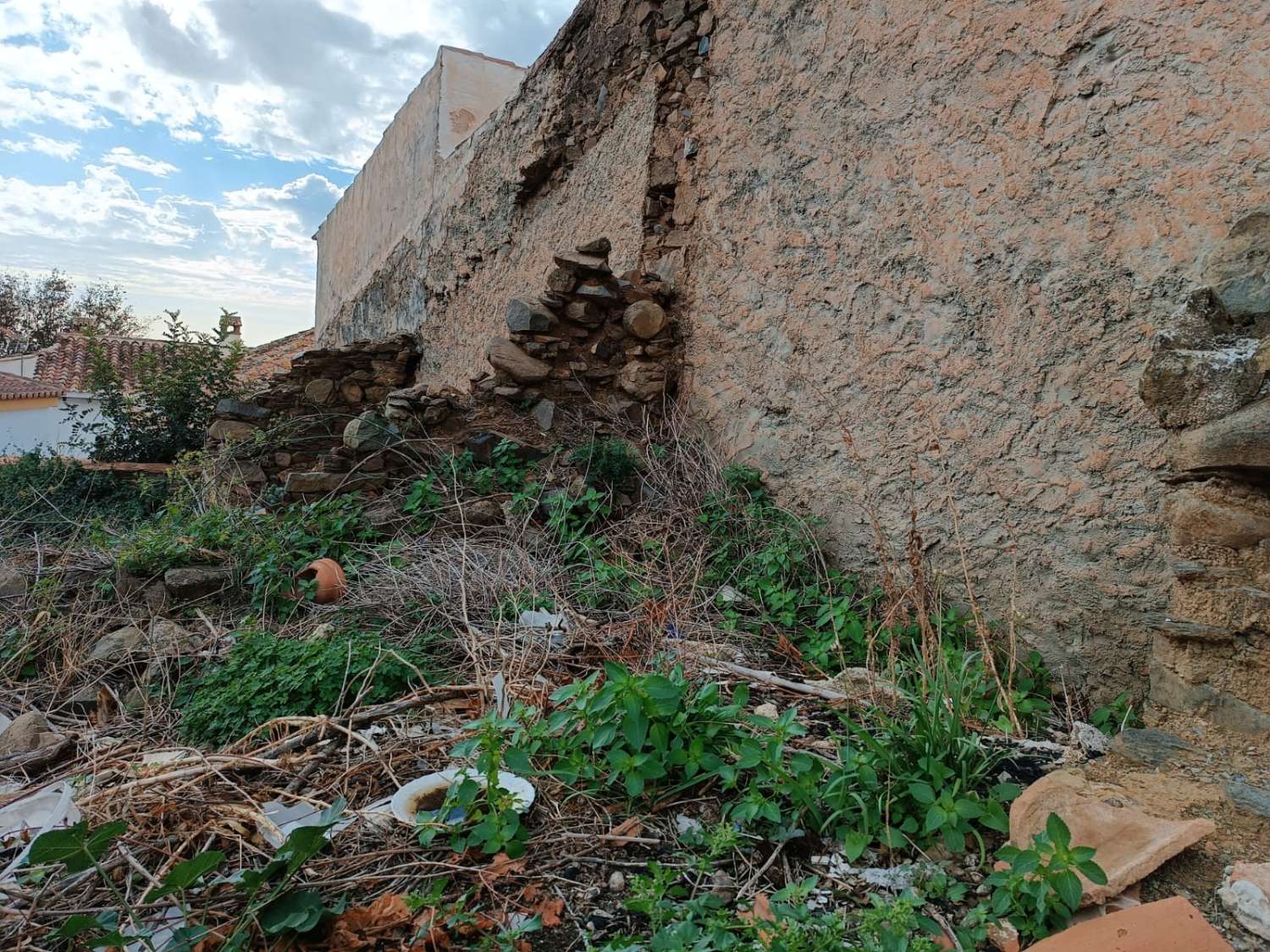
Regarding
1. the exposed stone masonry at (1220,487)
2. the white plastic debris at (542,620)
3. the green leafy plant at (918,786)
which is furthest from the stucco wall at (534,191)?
the green leafy plant at (918,786)

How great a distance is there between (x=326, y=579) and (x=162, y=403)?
5.46 m

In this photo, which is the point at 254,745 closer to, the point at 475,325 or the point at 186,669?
the point at 186,669

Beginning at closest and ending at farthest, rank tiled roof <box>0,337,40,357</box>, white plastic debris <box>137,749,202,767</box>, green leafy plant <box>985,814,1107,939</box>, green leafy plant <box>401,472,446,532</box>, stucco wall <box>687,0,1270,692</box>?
1. green leafy plant <box>985,814,1107,939</box>
2. white plastic debris <box>137,749,202,767</box>
3. stucco wall <box>687,0,1270,692</box>
4. green leafy plant <box>401,472,446,532</box>
5. tiled roof <box>0,337,40,357</box>

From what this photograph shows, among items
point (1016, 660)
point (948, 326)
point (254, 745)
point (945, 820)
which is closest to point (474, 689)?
point (254, 745)

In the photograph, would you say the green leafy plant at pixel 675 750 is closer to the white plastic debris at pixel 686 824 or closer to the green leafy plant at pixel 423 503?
the white plastic debris at pixel 686 824

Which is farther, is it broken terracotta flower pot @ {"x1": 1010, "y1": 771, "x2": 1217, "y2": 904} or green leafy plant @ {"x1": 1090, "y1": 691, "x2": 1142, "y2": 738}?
green leafy plant @ {"x1": 1090, "y1": 691, "x2": 1142, "y2": 738}

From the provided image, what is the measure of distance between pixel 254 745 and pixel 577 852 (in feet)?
4.00

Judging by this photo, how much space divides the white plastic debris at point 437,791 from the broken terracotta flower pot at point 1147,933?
1064 millimetres

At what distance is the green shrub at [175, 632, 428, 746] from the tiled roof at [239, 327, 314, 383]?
10.6 metres

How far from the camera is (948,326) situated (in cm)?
308

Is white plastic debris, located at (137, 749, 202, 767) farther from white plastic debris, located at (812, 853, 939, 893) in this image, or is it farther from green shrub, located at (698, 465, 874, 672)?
green shrub, located at (698, 465, 874, 672)

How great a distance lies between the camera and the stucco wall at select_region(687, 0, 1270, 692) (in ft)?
7.98

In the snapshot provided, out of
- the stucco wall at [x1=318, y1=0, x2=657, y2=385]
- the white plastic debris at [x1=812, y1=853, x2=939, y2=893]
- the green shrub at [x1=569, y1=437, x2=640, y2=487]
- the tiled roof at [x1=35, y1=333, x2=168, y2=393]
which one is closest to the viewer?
the white plastic debris at [x1=812, y1=853, x2=939, y2=893]

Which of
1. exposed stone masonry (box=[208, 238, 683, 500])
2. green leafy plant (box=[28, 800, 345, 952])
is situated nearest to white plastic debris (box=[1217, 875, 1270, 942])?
green leafy plant (box=[28, 800, 345, 952])
